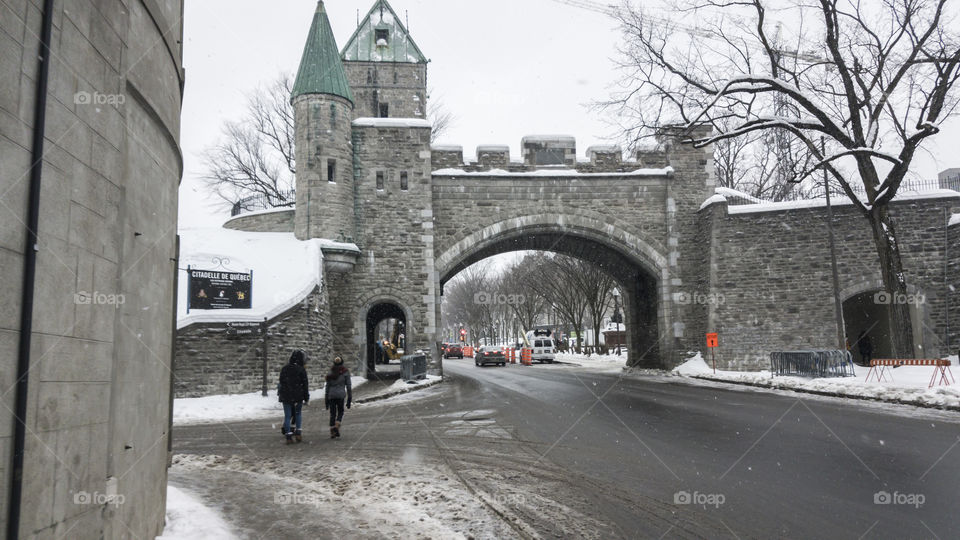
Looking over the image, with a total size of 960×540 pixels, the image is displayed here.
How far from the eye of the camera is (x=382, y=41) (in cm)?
4406

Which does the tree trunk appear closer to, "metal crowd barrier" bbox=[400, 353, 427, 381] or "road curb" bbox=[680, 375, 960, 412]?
"road curb" bbox=[680, 375, 960, 412]

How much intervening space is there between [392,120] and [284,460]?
686 inches

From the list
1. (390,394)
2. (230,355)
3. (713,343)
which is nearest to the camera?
(230,355)

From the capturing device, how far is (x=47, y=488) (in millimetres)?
2861

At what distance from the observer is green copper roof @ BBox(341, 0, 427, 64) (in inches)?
1704

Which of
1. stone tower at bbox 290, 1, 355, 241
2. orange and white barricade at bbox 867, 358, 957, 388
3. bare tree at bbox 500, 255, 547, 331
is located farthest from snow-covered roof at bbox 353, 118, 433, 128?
bare tree at bbox 500, 255, 547, 331

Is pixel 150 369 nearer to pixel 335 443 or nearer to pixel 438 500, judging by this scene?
pixel 438 500

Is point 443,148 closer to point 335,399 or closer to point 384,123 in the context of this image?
point 384,123

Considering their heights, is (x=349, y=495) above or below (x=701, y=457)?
below

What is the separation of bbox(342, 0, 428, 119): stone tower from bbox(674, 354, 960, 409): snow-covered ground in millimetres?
30237

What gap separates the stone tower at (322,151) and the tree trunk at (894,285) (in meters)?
16.7

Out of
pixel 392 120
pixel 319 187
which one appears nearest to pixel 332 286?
pixel 319 187

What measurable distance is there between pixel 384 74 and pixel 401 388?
30.3 meters

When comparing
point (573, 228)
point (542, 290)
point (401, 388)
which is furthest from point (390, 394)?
point (542, 290)
